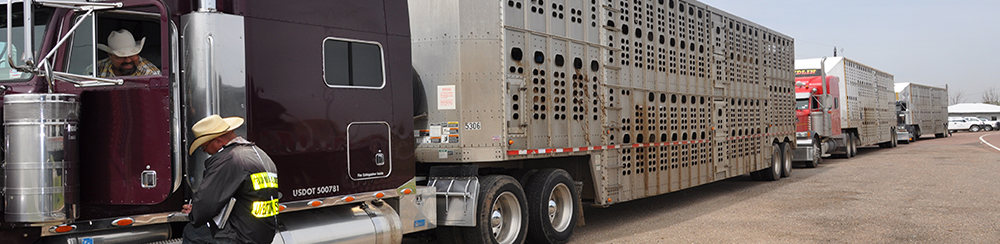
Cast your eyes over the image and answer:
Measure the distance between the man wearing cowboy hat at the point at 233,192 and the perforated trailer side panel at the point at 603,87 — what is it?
353 cm

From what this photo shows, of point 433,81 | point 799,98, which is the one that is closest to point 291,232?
point 433,81

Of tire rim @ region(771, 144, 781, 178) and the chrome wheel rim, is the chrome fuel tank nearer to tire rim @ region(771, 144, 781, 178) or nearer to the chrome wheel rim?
tire rim @ region(771, 144, 781, 178)

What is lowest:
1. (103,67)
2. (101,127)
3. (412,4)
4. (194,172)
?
(194,172)

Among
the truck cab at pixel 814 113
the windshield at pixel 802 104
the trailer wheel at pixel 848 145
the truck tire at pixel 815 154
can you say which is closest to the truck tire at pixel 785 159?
the truck cab at pixel 814 113

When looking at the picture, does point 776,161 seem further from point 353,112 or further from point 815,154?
point 353,112

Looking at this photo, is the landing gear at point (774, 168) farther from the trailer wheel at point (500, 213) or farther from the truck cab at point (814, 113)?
the trailer wheel at point (500, 213)

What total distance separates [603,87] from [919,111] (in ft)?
125

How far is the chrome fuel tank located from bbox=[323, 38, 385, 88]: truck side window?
2.04 meters

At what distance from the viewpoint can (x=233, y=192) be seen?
14.0 feet

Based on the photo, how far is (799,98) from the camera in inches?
901

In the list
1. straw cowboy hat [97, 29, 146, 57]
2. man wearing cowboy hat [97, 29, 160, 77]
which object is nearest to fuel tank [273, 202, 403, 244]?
man wearing cowboy hat [97, 29, 160, 77]

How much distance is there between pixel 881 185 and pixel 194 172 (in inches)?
547

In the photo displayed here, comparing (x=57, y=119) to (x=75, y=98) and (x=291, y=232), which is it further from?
(x=291, y=232)

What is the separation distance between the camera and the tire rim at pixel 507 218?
8039 millimetres
